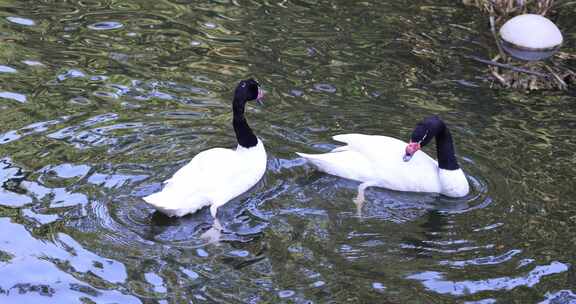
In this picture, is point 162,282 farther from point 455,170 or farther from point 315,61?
point 315,61

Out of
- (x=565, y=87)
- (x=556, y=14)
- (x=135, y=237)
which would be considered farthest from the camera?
(x=556, y=14)

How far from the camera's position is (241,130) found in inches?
304

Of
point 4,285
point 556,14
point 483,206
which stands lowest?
point 4,285

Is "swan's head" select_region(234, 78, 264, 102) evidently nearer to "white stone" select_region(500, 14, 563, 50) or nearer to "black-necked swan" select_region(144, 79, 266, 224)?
"black-necked swan" select_region(144, 79, 266, 224)

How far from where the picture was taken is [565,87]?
9.84 meters

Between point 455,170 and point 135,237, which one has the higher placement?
point 455,170

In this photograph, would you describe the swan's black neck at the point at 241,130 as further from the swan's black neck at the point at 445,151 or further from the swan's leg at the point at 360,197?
the swan's black neck at the point at 445,151

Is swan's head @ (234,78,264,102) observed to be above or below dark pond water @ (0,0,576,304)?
above

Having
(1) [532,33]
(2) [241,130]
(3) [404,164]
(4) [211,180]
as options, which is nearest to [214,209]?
(4) [211,180]

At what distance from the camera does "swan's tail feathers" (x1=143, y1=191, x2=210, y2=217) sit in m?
6.73

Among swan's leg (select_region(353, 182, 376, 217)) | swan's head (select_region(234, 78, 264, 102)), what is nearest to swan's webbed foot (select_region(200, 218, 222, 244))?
swan's leg (select_region(353, 182, 376, 217))

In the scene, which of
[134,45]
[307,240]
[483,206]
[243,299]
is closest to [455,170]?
[483,206]

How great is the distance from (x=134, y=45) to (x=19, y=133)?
2449mm

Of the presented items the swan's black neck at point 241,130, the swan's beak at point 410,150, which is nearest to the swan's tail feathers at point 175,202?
the swan's black neck at point 241,130
